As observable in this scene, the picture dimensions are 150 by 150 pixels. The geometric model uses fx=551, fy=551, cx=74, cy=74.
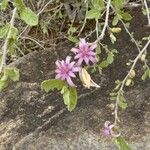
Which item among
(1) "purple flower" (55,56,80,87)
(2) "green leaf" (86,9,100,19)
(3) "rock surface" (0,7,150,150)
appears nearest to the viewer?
(1) "purple flower" (55,56,80,87)

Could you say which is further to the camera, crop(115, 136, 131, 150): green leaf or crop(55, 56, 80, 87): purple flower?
crop(115, 136, 131, 150): green leaf

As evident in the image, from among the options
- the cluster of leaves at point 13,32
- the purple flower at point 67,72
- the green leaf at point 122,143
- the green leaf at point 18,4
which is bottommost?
the green leaf at point 122,143

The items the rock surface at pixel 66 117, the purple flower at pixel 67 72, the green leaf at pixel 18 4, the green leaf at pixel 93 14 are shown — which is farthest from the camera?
the rock surface at pixel 66 117

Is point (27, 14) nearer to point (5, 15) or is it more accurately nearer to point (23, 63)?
point (23, 63)

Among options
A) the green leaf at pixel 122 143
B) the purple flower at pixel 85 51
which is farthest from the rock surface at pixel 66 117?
the purple flower at pixel 85 51

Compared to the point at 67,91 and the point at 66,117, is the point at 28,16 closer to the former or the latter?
the point at 67,91

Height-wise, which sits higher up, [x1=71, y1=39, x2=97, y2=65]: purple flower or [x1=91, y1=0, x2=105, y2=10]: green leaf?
[x1=91, y1=0, x2=105, y2=10]: green leaf

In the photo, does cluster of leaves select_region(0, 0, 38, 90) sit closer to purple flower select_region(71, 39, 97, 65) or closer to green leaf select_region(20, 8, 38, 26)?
green leaf select_region(20, 8, 38, 26)

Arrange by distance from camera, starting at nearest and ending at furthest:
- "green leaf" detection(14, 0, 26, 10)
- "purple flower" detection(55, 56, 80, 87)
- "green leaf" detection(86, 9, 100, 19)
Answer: "purple flower" detection(55, 56, 80, 87), "green leaf" detection(14, 0, 26, 10), "green leaf" detection(86, 9, 100, 19)

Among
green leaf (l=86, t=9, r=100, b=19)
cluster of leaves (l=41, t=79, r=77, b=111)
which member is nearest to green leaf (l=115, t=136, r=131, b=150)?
cluster of leaves (l=41, t=79, r=77, b=111)

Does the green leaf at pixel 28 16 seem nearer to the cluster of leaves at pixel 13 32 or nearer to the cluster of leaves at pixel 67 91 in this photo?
the cluster of leaves at pixel 13 32
